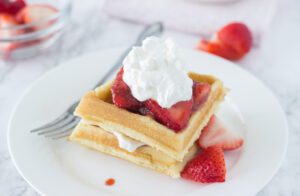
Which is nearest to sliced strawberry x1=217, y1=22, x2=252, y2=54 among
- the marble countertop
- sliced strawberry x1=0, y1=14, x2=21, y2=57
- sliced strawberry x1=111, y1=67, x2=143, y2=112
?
the marble countertop

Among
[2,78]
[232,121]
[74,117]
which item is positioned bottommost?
[2,78]

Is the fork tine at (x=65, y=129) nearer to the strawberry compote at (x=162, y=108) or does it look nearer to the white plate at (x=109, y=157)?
the white plate at (x=109, y=157)

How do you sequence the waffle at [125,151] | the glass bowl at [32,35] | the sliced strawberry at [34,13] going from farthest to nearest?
the sliced strawberry at [34,13], the glass bowl at [32,35], the waffle at [125,151]

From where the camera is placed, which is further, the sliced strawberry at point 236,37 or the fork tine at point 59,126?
the sliced strawberry at point 236,37

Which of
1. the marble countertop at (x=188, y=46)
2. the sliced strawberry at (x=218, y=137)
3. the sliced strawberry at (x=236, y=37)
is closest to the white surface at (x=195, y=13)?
the marble countertop at (x=188, y=46)

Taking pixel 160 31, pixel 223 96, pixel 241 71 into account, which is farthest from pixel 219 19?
pixel 223 96

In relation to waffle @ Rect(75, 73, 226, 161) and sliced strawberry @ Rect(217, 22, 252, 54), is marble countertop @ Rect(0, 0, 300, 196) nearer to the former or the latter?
sliced strawberry @ Rect(217, 22, 252, 54)

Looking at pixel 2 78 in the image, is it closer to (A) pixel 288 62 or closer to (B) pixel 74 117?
(B) pixel 74 117
